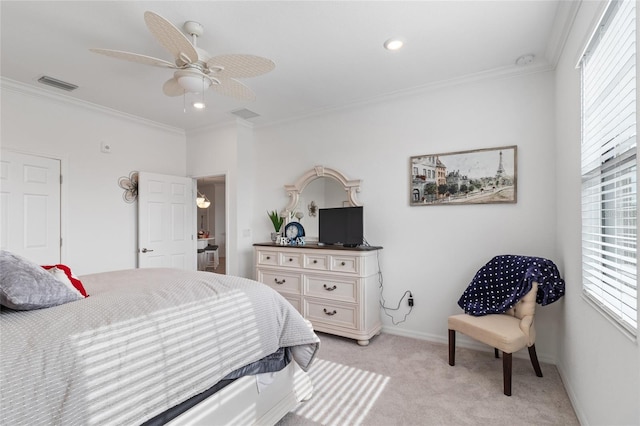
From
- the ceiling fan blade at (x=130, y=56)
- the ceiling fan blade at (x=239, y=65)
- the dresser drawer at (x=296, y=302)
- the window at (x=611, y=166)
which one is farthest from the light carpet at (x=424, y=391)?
the ceiling fan blade at (x=130, y=56)

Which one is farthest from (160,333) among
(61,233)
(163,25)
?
(61,233)

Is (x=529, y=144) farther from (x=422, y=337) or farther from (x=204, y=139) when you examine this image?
(x=204, y=139)

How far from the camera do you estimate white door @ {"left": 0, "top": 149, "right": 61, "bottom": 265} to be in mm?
2881

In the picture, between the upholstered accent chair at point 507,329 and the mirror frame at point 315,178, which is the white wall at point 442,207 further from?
the upholstered accent chair at point 507,329

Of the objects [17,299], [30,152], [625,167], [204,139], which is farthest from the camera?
[204,139]

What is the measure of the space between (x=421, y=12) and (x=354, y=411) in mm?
2622

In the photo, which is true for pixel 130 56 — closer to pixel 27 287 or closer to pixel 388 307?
pixel 27 287

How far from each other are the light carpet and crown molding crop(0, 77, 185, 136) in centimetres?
365

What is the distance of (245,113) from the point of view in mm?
3824

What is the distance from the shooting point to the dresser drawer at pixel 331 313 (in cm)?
302

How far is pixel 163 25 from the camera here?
160 cm

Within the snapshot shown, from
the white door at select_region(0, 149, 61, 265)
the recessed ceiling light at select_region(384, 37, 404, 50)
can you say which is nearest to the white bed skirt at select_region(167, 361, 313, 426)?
the recessed ceiling light at select_region(384, 37, 404, 50)

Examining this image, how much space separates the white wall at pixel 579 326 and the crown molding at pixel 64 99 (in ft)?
14.7

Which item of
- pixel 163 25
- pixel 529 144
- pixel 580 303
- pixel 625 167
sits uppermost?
pixel 163 25
